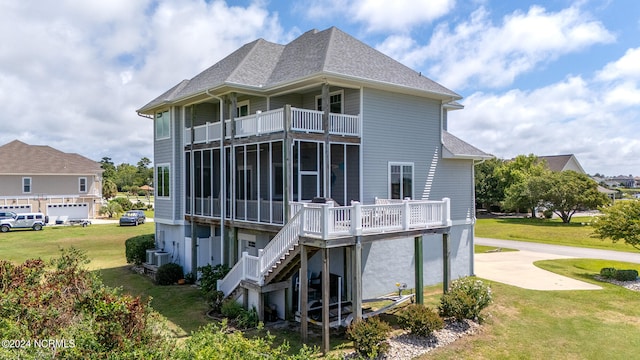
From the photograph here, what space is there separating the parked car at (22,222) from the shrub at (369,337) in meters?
39.5

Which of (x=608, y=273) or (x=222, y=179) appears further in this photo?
(x=608, y=273)

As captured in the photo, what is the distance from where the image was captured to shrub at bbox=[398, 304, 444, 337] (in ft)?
41.0

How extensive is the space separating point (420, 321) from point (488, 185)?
50764mm

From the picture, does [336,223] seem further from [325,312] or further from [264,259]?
[264,259]

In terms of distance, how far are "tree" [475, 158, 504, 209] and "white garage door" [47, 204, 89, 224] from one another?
50.7m

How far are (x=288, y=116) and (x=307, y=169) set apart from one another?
9.41 feet

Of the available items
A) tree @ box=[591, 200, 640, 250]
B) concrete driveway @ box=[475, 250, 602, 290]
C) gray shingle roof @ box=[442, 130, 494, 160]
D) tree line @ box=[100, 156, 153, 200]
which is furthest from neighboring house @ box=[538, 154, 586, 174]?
tree line @ box=[100, 156, 153, 200]

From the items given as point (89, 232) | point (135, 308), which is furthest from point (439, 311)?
point (89, 232)

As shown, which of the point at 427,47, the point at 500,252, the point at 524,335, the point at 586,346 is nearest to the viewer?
the point at 586,346

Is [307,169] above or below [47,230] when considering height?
above

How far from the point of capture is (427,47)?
68.8 ft

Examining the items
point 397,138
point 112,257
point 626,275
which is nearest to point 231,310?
point 397,138

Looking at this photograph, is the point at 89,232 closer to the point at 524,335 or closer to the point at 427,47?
the point at 427,47

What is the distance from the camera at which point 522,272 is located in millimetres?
22000
